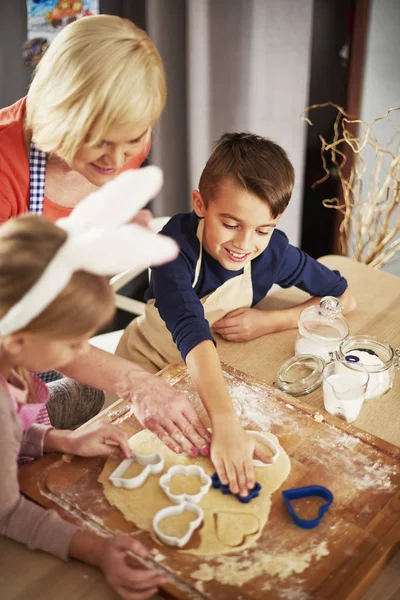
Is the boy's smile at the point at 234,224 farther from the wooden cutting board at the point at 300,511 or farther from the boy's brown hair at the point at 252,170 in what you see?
the wooden cutting board at the point at 300,511

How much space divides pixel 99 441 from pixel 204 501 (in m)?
0.22

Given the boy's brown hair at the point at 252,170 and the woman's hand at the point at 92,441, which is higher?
the boy's brown hair at the point at 252,170

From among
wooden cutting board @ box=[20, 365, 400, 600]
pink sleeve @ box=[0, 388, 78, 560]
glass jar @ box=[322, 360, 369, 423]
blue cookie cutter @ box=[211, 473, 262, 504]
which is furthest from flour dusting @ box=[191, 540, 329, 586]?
glass jar @ box=[322, 360, 369, 423]

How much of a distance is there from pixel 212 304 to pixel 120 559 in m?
0.77

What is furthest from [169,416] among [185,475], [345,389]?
[345,389]

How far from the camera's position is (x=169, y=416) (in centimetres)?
131

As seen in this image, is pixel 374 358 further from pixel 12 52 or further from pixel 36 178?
pixel 12 52

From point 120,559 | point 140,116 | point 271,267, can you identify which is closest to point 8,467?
point 120,559

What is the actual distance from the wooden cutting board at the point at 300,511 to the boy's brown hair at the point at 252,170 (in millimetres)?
420

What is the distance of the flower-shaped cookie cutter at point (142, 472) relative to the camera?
118 cm

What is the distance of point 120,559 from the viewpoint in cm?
101

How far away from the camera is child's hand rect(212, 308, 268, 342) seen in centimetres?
163

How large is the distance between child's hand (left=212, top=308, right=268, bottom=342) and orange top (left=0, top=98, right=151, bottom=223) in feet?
1.73

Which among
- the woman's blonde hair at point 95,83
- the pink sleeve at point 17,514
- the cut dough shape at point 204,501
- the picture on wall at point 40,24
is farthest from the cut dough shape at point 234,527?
the picture on wall at point 40,24
